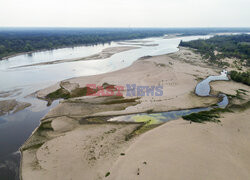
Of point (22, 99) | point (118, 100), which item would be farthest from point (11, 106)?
point (118, 100)

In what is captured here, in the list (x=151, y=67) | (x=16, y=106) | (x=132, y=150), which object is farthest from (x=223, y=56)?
(x=16, y=106)

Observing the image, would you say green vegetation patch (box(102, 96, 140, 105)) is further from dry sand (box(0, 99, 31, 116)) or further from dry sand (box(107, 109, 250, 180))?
dry sand (box(0, 99, 31, 116))

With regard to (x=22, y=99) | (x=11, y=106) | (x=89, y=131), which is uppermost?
(x=22, y=99)

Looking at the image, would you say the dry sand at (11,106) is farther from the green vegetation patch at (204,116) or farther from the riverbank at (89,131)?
the green vegetation patch at (204,116)

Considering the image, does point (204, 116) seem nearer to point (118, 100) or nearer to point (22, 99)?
point (118, 100)

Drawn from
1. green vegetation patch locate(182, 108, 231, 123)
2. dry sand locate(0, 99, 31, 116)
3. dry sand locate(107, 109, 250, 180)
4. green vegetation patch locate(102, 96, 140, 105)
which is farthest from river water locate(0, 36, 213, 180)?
green vegetation patch locate(182, 108, 231, 123)

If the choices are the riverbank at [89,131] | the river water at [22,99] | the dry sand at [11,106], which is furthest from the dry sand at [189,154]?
the dry sand at [11,106]

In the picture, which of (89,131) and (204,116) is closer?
A: (89,131)

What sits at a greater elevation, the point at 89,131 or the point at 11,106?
the point at 11,106

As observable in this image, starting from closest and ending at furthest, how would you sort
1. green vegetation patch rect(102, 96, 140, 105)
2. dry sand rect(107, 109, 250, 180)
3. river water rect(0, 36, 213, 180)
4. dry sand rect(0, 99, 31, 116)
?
dry sand rect(107, 109, 250, 180) → river water rect(0, 36, 213, 180) → dry sand rect(0, 99, 31, 116) → green vegetation patch rect(102, 96, 140, 105)
